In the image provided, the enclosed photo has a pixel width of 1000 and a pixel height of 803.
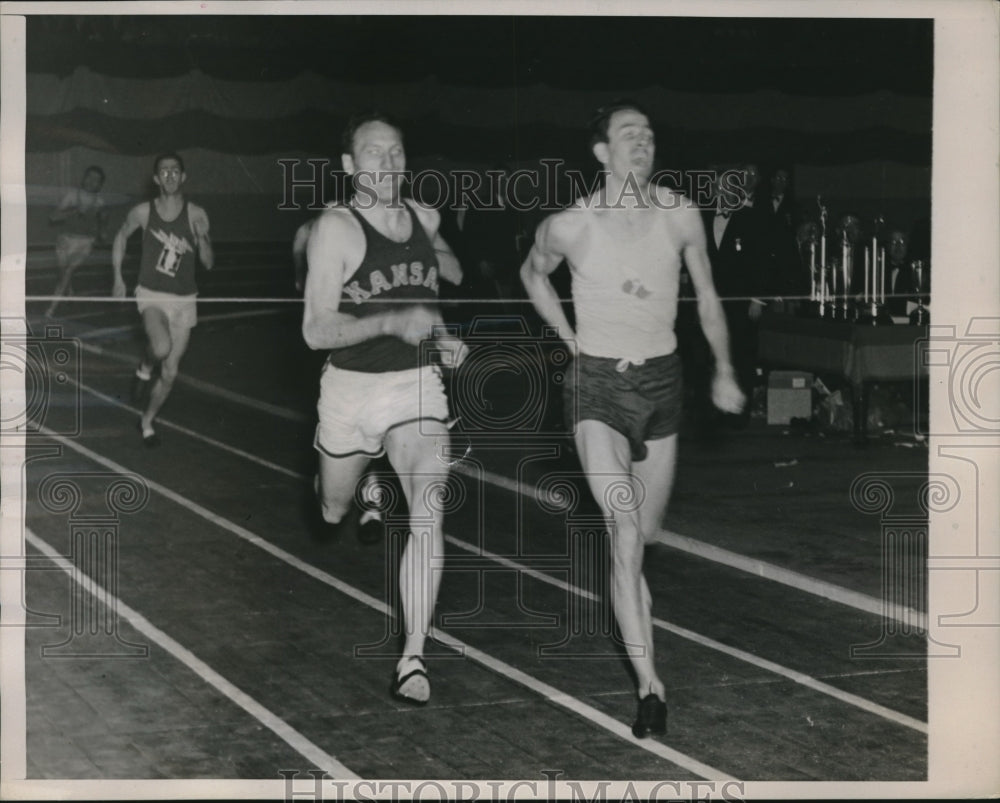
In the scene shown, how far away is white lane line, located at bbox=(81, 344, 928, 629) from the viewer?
9109 millimetres

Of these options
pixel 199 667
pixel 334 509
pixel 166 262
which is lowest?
pixel 199 667

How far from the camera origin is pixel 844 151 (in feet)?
30.5

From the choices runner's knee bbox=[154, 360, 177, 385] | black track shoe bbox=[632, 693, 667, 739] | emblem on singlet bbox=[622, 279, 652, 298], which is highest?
emblem on singlet bbox=[622, 279, 652, 298]

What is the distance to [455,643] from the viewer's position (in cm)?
923

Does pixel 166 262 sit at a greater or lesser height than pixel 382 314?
greater

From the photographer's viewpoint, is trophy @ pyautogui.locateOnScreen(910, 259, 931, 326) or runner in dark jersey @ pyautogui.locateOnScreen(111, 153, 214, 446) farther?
trophy @ pyautogui.locateOnScreen(910, 259, 931, 326)

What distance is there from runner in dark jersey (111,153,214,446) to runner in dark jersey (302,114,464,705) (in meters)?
0.46

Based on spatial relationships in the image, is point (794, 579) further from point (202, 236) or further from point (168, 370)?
point (202, 236)

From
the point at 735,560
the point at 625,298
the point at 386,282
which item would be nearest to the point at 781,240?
the point at 625,298

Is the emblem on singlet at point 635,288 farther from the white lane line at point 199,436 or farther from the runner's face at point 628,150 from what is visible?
the white lane line at point 199,436

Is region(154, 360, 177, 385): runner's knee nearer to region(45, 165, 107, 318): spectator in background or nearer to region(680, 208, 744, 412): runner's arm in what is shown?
region(45, 165, 107, 318): spectator in background

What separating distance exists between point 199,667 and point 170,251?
5.26 ft

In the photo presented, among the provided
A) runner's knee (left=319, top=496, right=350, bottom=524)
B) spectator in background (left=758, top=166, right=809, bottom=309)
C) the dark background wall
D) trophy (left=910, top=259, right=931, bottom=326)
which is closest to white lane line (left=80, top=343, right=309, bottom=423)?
runner's knee (left=319, top=496, right=350, bottom=524)

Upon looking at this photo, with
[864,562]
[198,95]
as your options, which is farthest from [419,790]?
[198,95]
